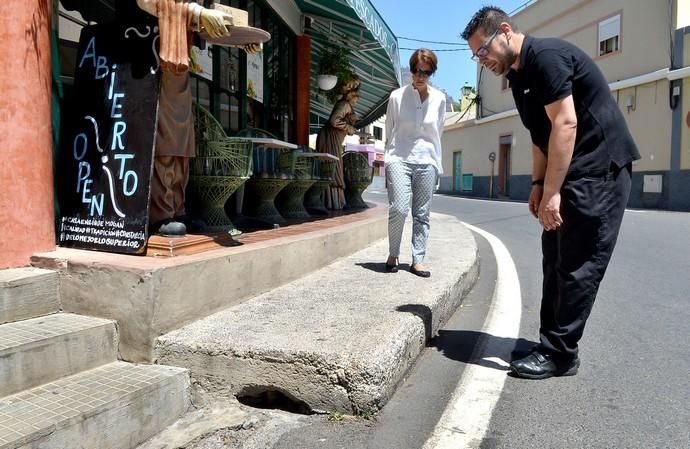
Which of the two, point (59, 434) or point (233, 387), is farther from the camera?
point (233, 387)

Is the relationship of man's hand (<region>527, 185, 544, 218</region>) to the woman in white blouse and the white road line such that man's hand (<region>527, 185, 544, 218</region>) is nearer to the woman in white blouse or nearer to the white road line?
the white road line

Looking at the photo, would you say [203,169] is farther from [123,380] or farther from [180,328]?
[123,380]

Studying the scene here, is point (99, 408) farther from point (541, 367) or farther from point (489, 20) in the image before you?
point (489, 20)

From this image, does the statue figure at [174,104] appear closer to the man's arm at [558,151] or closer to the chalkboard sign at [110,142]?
the chalkboard sign at [110,142]

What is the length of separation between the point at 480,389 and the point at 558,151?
1.20 m

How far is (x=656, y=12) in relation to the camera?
61.8 ft

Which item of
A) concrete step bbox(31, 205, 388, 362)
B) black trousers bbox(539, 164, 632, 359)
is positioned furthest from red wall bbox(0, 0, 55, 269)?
black trousers bbox(539, 164, 632, 359)

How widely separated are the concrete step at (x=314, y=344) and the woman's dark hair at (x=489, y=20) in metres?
1.60

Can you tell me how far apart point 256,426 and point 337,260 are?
298 cm

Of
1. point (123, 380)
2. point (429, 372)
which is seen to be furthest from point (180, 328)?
point (429, 372)

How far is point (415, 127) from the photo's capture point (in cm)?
438

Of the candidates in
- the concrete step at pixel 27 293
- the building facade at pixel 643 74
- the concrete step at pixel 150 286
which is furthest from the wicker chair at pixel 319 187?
the building facade at pixel 643 74

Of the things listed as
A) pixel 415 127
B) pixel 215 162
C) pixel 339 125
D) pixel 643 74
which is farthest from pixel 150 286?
pixel 643 74

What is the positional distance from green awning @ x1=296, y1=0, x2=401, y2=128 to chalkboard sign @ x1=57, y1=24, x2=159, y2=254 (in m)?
3.59
